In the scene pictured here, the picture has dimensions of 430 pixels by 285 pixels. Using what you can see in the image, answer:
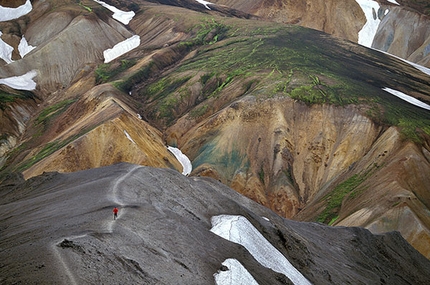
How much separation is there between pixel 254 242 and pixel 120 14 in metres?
84.3

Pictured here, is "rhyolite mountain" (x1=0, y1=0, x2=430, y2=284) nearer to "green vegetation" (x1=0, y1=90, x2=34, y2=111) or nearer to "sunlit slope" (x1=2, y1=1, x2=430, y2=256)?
"sunlit slope" (x1=2, y1=1, x2=430, y2=256)

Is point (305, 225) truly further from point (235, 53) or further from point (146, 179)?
point (235, 53)

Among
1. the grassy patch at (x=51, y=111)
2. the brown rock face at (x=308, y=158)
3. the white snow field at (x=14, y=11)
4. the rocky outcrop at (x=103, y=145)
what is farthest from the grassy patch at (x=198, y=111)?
the white snow field at (x=14, y=11)

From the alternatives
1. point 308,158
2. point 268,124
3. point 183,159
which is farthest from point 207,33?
point 308,158

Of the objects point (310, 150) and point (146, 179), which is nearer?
point (146, 179)

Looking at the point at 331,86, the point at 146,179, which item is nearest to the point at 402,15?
the point at 331,86

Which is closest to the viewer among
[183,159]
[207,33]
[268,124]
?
[183,159]

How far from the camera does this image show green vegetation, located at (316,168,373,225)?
46.0m

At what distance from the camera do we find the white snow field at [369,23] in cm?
11131

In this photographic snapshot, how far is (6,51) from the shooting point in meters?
89.0

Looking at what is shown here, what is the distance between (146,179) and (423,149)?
3088 cm

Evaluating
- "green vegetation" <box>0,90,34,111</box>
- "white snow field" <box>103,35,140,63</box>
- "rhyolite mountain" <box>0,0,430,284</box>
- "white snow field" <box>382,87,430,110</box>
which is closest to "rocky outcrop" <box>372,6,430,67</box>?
"rhyolite mountain" <box>0,0,430,284</box>

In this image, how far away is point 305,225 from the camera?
35.9 m

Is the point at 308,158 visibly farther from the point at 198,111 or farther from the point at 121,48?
the point at 121,48
